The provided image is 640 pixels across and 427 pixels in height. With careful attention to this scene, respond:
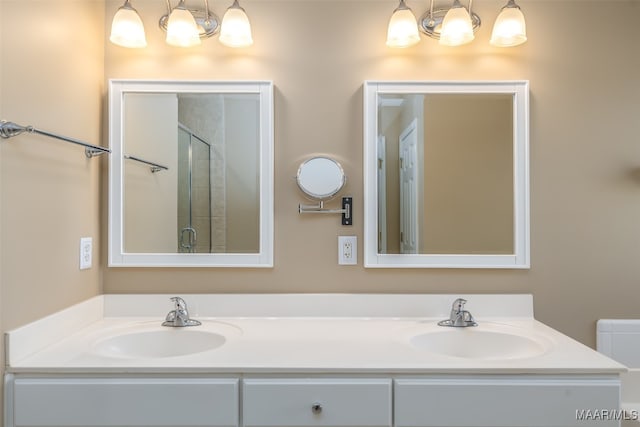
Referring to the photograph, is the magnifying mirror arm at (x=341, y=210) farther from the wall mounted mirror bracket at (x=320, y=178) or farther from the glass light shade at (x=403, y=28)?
the glass light shade at (x=403, y=28)

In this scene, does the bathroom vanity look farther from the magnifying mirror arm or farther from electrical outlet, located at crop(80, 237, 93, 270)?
the magnifying mirror arm

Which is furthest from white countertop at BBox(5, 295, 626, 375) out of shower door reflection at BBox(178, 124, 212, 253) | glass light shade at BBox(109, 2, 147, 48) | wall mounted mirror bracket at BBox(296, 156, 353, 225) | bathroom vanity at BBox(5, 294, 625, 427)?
glass light shade at BBox(109, 2, 147, 48)

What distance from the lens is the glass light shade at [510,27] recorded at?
166cm

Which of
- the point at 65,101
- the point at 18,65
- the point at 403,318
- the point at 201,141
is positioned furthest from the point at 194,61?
the point at 403,318

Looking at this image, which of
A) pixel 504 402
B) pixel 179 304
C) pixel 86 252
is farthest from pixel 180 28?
pixel 504 402

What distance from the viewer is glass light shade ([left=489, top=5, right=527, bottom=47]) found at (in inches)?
65.5

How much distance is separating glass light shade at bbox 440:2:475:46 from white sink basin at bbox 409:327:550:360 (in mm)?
1132

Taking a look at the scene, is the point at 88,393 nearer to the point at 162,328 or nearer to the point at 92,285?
the point at 162,328

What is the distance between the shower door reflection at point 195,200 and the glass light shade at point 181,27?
374mm

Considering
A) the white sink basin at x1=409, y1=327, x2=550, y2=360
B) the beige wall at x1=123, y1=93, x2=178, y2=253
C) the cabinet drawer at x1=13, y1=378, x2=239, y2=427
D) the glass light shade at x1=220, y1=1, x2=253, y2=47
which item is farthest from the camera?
the beige wall at x1=123, y1=93, x2=178, y2=253

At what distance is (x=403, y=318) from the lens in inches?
69.3

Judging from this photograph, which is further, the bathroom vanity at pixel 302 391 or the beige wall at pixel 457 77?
the beige wall at pixel 457 77

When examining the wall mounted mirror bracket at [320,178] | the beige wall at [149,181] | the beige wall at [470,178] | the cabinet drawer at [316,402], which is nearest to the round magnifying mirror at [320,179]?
the wall mounted mirror bracket at [320,178]

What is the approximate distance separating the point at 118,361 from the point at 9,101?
81cm
